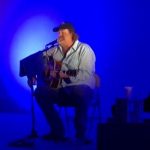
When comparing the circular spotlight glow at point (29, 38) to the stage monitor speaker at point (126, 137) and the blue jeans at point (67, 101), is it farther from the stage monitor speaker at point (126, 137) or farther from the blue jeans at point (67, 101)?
the stage monitor speaker at point (126, 137)

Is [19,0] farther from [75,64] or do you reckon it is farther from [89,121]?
[75,64]

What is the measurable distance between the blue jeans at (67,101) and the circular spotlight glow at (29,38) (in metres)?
2.36

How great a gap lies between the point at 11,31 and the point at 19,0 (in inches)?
16.7

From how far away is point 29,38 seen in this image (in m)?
6.58

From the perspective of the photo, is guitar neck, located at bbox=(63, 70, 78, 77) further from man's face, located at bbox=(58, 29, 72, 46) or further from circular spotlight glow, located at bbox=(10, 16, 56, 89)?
circular spotlight glow, located at bbox=(10, 16, 56, 89)

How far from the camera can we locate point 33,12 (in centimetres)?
651

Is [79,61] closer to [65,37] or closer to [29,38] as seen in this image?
[65,37]

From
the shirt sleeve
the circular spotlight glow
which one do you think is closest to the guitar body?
the shirt sleeve

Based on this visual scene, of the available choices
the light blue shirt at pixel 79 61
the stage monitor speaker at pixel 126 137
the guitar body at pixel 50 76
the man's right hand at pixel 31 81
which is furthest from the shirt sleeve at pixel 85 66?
the stage monitor speaker at pixel 126 137

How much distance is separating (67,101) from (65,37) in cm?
56

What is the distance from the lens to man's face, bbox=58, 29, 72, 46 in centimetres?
430

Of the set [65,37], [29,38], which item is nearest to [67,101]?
[65,37]

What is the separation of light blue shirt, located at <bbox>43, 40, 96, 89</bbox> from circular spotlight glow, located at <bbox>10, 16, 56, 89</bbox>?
7.39 feet

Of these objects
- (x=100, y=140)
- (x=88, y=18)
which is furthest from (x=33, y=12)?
(x=100, y=140)
